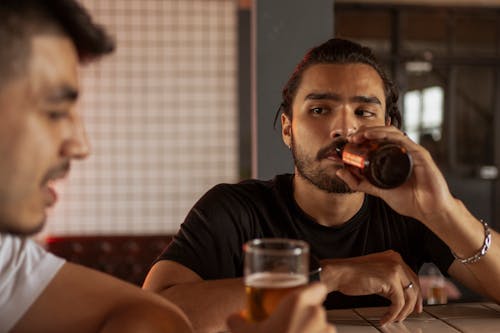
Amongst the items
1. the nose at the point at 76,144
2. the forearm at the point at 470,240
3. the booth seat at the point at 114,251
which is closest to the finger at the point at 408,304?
the forearm at the point at 470,240

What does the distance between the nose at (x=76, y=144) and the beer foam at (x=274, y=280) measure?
310mm

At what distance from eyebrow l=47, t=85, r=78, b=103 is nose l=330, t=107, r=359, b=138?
870 mm

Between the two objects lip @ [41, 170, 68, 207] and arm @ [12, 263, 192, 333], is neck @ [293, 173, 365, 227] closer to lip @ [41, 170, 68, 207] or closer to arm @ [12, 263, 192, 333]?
arm @ [12, 263, 192, 333]

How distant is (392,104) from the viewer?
6.15ft

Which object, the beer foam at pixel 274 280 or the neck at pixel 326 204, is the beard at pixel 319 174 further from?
the beer foam at pixel 274 280

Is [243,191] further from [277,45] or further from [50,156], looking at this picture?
[50,156]

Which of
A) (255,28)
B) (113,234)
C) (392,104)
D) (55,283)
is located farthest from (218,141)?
(55,283)

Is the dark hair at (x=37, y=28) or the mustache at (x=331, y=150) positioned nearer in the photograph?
the dark hair at (x=37, y=28)

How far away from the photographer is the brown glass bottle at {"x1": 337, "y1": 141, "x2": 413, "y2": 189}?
1.40 meters

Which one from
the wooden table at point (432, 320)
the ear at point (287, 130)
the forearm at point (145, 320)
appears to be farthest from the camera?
the ear at point (287, 130)

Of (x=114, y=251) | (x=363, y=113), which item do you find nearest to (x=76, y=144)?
(x=363, y=113)

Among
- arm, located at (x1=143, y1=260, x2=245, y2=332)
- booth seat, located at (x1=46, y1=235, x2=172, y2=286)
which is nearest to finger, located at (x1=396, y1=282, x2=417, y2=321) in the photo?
arm, located at (x1=143, y1=260, x2=245, y2=332)

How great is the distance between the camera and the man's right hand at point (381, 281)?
51.3 inches

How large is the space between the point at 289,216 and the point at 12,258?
773 mm
